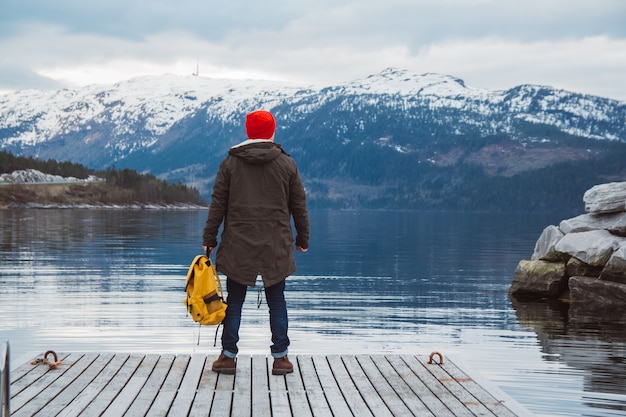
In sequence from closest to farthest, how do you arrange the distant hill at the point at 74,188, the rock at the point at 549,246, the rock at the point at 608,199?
the rock at the point at 608,199 < the rock at the point at 549,246 < the distant hill at the point at 74,188

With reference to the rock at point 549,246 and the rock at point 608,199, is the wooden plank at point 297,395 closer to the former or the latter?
the rock at point 549,246

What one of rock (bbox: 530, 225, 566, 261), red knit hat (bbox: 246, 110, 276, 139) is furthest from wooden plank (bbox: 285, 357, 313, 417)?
rock (bbox: 530, 225, 566, 261)

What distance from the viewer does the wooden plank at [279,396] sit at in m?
8.81

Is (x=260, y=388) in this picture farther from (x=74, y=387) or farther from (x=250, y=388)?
(x=74, y=387)

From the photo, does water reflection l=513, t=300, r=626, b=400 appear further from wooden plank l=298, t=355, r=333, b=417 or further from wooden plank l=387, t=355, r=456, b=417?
wooden plank l=298, t=355, r=333, b=417

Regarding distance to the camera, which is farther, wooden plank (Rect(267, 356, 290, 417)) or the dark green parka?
the dark green parka

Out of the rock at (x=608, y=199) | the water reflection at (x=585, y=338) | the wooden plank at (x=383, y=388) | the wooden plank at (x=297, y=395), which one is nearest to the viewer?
the wooden plank at (x=297, y=395)

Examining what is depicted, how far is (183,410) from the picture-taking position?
8.84 m

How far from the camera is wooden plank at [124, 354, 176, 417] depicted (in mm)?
8852

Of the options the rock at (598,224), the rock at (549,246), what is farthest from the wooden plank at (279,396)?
the rock at (549,246)

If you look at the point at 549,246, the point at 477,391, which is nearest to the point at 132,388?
the point at 477,391

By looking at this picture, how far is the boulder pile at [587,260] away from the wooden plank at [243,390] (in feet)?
56.3

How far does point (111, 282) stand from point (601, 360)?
19594 mm

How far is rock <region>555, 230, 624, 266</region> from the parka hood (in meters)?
18.9
